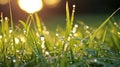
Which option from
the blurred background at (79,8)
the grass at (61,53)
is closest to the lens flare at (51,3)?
the blurred background at (79,8)

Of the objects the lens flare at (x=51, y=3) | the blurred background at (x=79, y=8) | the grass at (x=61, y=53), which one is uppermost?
the lens flare at (x=51, y=3)

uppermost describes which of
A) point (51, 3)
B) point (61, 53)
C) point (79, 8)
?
point (51, 3)

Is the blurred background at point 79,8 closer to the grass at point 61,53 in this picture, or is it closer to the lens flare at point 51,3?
the lens flare at point 51,3

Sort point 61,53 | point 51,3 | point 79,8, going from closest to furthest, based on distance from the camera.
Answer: point 61,53 < point 51,3 < point 79,8

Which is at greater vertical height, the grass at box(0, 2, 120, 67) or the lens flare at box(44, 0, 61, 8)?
the lens flare at box(44, 0, 61, 8)

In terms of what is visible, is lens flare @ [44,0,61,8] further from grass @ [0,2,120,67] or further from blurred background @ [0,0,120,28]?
grass @ [0,2,120,67]

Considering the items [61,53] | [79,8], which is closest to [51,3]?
[79,8]

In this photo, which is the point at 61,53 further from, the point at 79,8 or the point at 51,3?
the point at 79,8

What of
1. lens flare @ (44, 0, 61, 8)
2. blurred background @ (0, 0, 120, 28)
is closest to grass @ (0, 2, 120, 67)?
blurred background @ (0, 0, 120, 28)

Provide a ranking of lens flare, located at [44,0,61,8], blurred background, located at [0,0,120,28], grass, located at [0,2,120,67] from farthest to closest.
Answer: lens flare, located at [44,0,61,8]
blurred background, located at [0,0,120,28]
grass, located at [0,2,120,67]

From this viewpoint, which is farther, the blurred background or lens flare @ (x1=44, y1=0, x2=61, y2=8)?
lens flare @ (x1=44, y1=0, x2=61, y2=8)

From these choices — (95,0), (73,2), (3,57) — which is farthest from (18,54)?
(95,0)

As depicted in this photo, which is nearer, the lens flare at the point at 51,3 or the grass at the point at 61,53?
the grass at the point at 61,53

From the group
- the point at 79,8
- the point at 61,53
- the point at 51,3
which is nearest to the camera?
the point at 61,53
